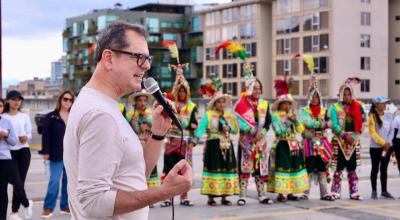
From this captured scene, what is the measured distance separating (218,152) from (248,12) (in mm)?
57154

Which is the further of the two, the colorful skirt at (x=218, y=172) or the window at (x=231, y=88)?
the window at (x=231, y=88)

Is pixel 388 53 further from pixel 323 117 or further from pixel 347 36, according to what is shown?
pixel 323 117

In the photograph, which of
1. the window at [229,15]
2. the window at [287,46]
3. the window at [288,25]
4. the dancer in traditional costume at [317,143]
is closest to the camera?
the dancer in traditional costume at [317,143]

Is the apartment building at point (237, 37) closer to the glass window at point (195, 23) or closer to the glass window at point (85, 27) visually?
the glass window at point (195, 23)

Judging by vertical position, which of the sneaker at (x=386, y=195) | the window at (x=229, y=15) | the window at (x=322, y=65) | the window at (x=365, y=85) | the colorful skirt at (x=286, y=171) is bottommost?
the sneaker at (x=386, y=195)

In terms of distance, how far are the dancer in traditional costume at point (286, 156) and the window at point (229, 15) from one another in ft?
193

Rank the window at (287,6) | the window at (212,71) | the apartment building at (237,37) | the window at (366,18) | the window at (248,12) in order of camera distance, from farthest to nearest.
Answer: the window at (212,71) < the window at (248,12) < the apartment building at (237,37) < the window at (287,6) < the window at (366,18)

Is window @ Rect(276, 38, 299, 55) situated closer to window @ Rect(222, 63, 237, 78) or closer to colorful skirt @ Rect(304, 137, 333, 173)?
window @ Rect(222, 63, 237, 78)

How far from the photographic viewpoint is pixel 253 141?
10.3m

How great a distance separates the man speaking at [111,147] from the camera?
2617mm

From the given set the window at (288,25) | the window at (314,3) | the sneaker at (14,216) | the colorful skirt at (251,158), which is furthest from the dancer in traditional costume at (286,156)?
the window at (288,25)

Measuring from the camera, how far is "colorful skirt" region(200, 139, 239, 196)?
998 cm

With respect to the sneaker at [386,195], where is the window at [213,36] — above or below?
above

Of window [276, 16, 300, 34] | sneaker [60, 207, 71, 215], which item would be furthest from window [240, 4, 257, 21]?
sneaker [60, 207, 71, 215]
